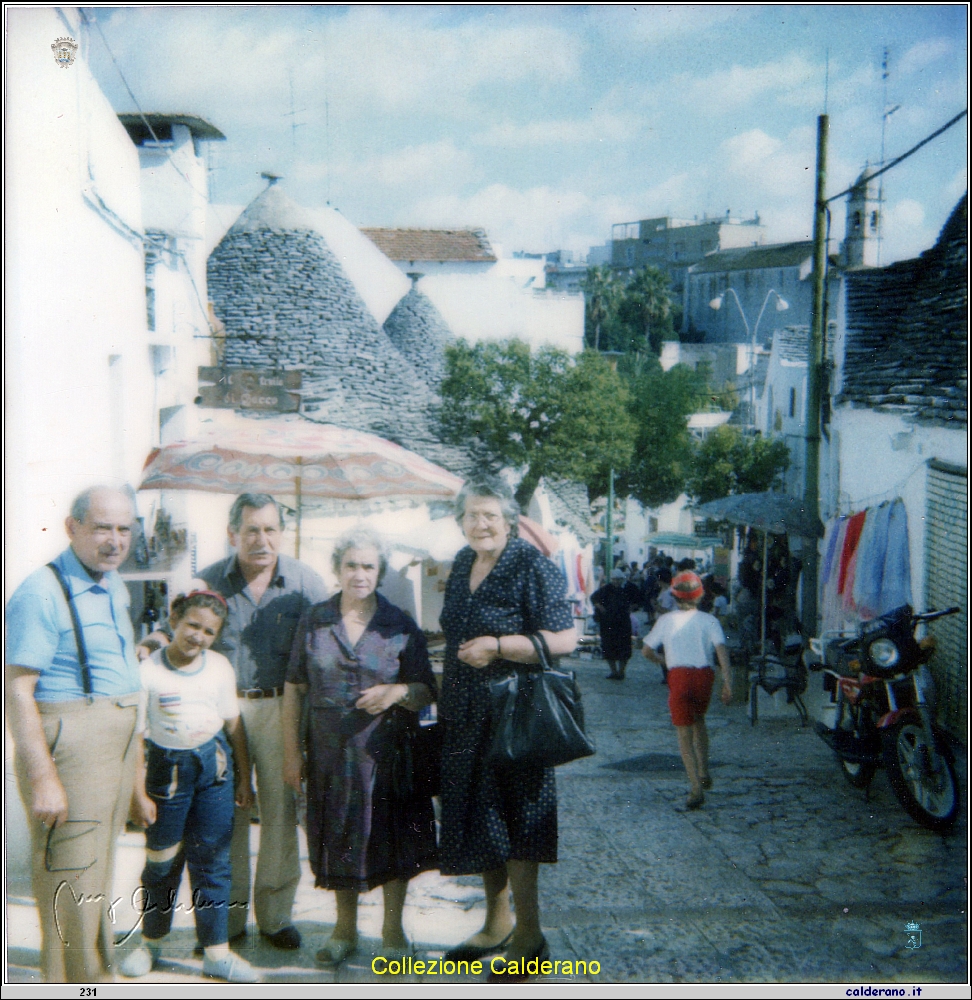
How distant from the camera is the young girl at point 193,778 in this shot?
3338mm

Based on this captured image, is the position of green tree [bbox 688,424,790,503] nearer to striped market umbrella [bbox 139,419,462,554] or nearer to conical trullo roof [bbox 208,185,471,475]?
conical trullo roof [bbox 208,185,471,475]

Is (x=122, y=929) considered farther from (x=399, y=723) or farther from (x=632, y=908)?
(x=632, y=908)

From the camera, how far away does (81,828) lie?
326 centimetres

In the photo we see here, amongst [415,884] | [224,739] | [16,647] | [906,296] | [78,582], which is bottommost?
[415,884]

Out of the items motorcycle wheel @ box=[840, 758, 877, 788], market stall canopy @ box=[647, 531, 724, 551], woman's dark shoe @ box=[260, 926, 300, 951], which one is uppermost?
market stall canopy @ box=[647, 531, 724, 551]

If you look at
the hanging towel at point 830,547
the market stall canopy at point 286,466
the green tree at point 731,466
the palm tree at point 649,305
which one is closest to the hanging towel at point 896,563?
the hanging towel at point 830,547

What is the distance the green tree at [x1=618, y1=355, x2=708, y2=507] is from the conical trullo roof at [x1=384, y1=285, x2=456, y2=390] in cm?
Answer: 282

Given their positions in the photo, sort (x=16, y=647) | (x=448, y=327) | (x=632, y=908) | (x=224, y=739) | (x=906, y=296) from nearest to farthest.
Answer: (x=16, y=647) → (x=224, y=739) → (x=632, y=908) → (x=906, y=296) → (x=448, y=327)

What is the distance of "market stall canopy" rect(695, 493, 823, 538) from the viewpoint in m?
7.45

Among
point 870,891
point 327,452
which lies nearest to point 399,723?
point 327,452

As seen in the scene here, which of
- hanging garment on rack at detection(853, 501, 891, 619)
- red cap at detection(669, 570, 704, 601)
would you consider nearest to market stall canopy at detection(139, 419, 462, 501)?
red cap at detection(669, 570, 704, 601)

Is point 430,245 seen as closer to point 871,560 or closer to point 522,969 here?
point 871,560

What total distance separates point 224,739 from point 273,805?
1.19ft

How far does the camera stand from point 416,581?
20.0ft
